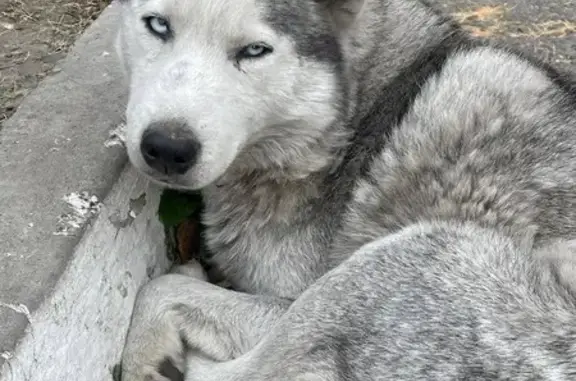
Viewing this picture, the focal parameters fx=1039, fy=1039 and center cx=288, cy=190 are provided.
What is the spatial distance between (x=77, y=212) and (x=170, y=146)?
22.3 inches

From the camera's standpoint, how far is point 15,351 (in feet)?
11.5

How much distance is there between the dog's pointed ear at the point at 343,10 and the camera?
14.3ft

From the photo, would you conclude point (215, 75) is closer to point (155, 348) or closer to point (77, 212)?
point (77, 212)

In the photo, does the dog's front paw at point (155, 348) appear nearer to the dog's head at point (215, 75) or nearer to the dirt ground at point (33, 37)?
the dog's head at point (215, 75)

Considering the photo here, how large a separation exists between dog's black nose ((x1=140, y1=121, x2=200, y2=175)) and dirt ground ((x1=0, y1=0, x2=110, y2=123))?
156 centimetres

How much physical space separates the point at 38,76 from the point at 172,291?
1.77 m

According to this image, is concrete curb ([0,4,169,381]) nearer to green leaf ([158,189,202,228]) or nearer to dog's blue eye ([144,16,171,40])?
green leaf ([158,189,202,228])

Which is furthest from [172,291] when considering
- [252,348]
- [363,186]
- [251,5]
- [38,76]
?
[38,76]

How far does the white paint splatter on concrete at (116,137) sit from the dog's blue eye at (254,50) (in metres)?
0.79

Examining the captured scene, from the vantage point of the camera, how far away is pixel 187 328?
436 cm

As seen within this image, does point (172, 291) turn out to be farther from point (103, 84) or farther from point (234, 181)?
point (103, 84)

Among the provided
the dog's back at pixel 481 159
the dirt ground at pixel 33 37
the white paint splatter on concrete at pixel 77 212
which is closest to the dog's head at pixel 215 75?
the white paint splatter on concrete at pixel 77 212

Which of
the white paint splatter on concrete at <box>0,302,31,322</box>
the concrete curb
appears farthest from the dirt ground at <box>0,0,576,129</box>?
the white paint splatter on concrete at <box>0,302,31,322</box>

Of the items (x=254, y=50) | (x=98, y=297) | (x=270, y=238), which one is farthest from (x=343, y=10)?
(x=98, y=297)
